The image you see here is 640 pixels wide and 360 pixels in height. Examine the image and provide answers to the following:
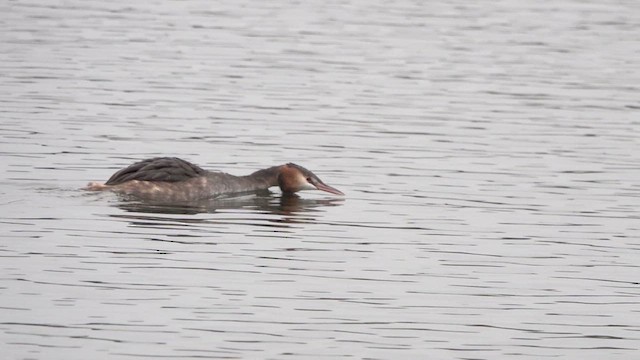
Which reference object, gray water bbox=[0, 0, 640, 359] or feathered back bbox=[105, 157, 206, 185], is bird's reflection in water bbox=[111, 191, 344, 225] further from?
feathered back bbox=[105, 157, 206, 185]

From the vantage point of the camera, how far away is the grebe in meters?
19.2

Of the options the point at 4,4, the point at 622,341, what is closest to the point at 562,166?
the point at 622,341

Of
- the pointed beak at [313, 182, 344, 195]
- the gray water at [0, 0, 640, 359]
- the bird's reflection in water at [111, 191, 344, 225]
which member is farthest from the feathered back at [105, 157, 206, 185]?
the pointed beak at [313, 182, 344, 195]

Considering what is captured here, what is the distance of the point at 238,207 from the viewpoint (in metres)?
19.5

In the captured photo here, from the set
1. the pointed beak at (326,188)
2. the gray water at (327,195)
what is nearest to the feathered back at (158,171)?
the gray water at (327,195)

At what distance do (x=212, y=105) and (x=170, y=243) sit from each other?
34.3 feet

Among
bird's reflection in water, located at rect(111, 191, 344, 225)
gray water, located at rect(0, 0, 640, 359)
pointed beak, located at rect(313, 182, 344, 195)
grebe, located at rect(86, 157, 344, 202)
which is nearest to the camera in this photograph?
gray water, located at rect(0, 0, 640, 359)

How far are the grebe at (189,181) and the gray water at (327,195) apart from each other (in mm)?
283

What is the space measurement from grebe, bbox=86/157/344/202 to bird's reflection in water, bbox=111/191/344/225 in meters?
0.14

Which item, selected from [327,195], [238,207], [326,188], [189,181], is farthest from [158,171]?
[327,195]

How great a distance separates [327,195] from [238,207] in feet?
4.92

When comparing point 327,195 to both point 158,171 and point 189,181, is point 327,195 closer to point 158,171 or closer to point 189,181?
point 189,181

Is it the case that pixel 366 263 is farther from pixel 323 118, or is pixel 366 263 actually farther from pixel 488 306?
pixel 323 118

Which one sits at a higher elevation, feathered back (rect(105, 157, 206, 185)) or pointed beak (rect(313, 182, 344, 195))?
feathered back (rect(105, 157, 206, 185))
